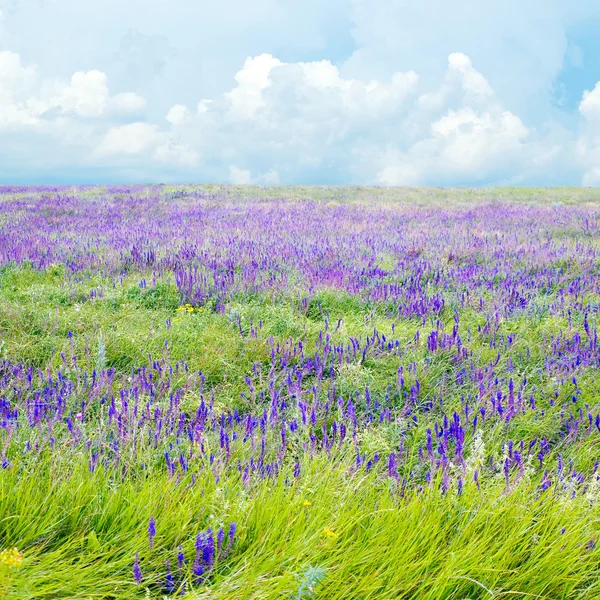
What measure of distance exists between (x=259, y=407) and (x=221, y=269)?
4098mm

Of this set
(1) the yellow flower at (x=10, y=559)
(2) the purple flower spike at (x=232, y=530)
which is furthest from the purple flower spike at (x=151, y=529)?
(1) the yellow flower at (x=10, y=559)

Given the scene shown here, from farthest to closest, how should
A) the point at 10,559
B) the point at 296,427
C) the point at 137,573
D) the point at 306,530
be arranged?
the point at 296,427 → the point at 306,530 → the point at 137,573 → the point at 10,559

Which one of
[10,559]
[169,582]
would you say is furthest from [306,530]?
[10,559]

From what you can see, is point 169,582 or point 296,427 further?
point 296,427

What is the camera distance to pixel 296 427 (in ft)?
8.75

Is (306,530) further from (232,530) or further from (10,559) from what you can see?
(10,559)

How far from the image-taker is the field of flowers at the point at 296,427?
5.23ft

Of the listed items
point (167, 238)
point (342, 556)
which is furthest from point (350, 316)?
point (167, 238)

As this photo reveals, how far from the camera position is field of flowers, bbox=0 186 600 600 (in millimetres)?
1593

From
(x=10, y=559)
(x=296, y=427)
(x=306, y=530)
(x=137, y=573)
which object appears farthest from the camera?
(x=296, y=427)

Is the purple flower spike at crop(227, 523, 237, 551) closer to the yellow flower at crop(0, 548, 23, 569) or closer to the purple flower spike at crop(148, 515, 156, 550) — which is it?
the purple flower spike at crop(148, 515, 156, 550)

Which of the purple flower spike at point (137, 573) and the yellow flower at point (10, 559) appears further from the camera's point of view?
the purple flower spike at point (137, 573)

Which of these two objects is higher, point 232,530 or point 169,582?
point 232,530

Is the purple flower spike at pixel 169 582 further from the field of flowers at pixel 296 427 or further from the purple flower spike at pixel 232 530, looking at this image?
the purple flower spike at pixel 232 530
